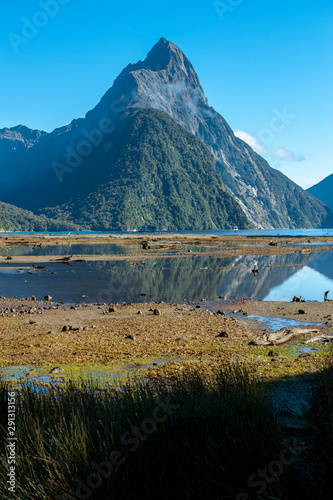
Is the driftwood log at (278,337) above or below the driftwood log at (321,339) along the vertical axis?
above

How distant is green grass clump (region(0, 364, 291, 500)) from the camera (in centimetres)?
349

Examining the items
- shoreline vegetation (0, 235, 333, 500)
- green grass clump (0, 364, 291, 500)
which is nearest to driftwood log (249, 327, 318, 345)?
shoreline vegetation (0, 235, 333, 500)

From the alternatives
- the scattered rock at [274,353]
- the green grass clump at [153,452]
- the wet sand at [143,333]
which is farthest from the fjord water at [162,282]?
the green grass clump at [153,452]

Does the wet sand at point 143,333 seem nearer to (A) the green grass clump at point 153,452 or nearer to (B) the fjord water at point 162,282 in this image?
(B) the fjord water at point 162,282

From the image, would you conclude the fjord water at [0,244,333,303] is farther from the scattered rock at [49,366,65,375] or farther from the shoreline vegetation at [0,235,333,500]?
the shoreline vegetation at [0,235,333,500]

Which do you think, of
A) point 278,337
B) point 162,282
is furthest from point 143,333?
point 162,282

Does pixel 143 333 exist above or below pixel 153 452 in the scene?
above

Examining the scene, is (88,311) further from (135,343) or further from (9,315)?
(135,343)

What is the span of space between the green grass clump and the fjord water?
16.7 metres

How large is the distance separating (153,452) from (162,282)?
78.2 ft

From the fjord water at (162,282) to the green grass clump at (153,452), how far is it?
54.9 feet

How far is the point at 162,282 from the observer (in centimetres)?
2770

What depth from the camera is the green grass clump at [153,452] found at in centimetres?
349

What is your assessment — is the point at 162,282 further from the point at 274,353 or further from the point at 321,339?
the point at 274,353
